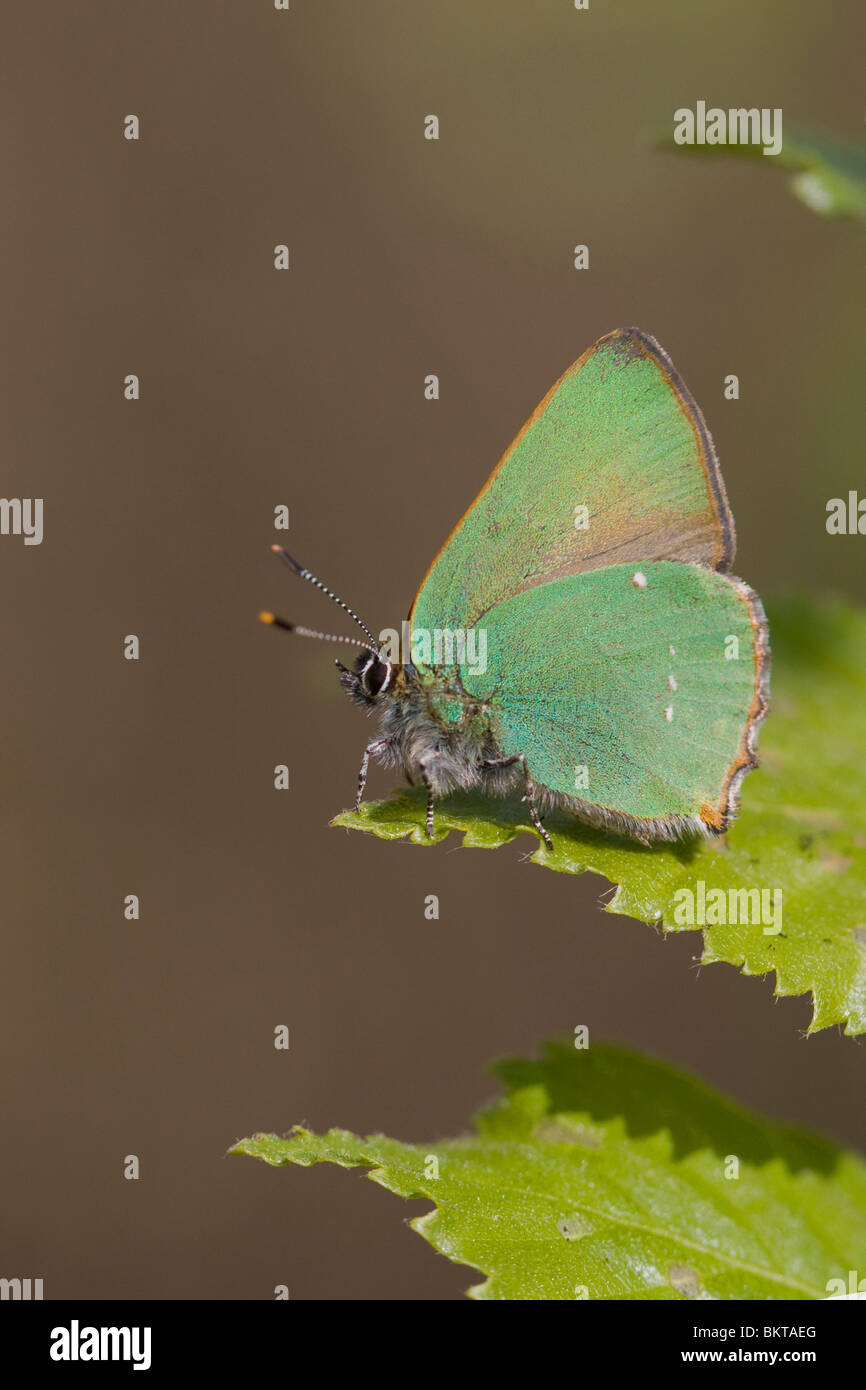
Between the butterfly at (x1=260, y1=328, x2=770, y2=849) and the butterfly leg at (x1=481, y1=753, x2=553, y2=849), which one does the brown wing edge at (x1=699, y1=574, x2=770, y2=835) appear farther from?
the butterfly leg at (x1=481, y1=753, x2=553, y2=849)

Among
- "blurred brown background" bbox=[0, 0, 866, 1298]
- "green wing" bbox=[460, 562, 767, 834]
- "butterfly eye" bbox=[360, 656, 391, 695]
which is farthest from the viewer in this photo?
"blurred brown background" bbox=[0, 0, 866, 1298]

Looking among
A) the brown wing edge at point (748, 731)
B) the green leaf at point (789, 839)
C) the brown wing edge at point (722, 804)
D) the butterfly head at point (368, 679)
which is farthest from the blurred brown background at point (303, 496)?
the brown wing edge at point (748, 731)

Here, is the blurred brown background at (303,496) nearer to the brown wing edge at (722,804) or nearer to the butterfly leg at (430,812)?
the butterfly leg at (430,812)

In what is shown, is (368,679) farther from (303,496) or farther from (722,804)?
(303,496)

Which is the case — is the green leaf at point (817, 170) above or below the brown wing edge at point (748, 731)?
above

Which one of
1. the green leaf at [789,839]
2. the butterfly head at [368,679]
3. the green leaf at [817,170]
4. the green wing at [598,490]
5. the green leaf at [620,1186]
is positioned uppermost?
the green leaf at [817,170]

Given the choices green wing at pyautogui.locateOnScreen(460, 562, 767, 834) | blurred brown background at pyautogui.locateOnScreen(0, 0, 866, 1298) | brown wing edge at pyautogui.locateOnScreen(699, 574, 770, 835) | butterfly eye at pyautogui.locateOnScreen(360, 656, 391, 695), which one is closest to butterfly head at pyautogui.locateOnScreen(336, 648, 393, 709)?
butterfly eye at pyautogui.locateOnScreen(360, 656, 391, 695)

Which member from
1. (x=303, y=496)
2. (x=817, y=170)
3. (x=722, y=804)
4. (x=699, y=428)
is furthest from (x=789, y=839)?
(x=303, y=496)

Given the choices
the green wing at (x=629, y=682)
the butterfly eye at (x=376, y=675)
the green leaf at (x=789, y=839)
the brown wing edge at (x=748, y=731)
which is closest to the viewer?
the green leaf at (x=789, y=839)
